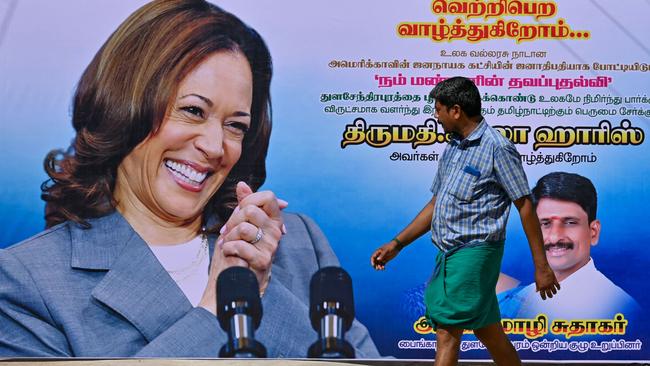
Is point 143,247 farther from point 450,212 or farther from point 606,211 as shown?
point 606,211

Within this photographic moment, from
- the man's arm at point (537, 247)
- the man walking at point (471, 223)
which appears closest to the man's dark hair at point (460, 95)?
the man walking at point (471, 223)

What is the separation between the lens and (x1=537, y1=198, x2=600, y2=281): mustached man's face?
5.92 metres

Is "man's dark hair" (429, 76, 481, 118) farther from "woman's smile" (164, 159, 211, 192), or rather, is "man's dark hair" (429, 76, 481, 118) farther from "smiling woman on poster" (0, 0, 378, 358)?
"woman's smile" (164, 159, 211, 192)

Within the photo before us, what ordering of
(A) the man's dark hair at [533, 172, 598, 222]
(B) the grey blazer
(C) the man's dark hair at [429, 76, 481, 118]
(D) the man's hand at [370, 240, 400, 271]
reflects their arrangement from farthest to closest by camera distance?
(A) the man's dark hair at [533, 172, 598, 222], (B) the grey blazer, (D) the man's hand at [370, 240, 400, 271], (C) the man's dark hair at [429, 76, 481, 118]

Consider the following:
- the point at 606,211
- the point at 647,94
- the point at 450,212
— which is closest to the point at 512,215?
the point at 606,211

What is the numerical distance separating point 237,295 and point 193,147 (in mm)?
901

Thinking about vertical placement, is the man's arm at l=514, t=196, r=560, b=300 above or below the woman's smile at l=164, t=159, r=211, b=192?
below

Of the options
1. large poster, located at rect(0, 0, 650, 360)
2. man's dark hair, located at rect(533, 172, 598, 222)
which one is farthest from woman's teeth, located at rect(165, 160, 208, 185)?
man's dark hair, located at rect(533, 172, 598, 222)

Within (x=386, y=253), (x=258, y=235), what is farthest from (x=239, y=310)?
(x=386, y=253)

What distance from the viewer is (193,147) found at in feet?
19.2

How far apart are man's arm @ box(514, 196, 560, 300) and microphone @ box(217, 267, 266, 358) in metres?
1.89

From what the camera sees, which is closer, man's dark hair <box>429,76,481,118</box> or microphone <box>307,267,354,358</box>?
man's dark hair <box>429,76,481,118</box>

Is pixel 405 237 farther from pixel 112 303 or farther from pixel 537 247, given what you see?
pixel 112 303

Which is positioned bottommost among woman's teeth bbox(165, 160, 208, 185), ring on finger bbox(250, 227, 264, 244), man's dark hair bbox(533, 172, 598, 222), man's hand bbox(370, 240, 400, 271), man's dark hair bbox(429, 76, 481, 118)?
man's hand bbox(370, 240, 400, 271)
